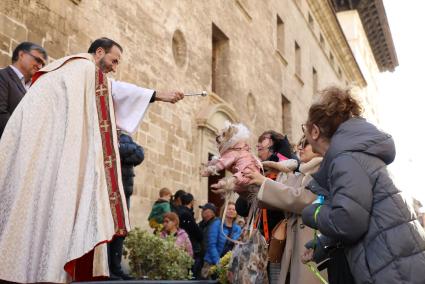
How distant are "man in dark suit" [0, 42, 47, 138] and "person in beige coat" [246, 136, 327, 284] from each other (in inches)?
80.5

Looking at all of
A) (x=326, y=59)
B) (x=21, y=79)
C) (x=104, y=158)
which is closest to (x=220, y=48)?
(x=21, y=79)

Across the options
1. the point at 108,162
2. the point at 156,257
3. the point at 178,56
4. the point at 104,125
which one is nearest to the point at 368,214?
the point at 108,162

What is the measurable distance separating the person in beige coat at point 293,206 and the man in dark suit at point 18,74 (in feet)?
6.70

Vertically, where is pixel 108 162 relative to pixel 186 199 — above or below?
below

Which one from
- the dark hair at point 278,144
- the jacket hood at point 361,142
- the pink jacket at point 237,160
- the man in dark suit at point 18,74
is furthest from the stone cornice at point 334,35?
the jacket hood at point 361,142

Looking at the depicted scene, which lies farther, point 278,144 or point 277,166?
point 278,144

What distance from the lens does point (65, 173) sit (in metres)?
2.99

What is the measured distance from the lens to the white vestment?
2.85 metres

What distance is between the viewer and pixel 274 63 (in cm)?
1662

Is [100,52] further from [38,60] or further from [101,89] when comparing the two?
[38,60]

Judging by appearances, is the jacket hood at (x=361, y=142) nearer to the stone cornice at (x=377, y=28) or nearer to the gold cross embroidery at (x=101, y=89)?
the gold cross embroidery at (x=101, y=89)

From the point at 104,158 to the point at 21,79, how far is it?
1.50m

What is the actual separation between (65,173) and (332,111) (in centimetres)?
153

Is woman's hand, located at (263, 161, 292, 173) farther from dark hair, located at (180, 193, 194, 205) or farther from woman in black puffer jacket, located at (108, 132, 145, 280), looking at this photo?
dark hair, located at (180, 193, 194, 205)
